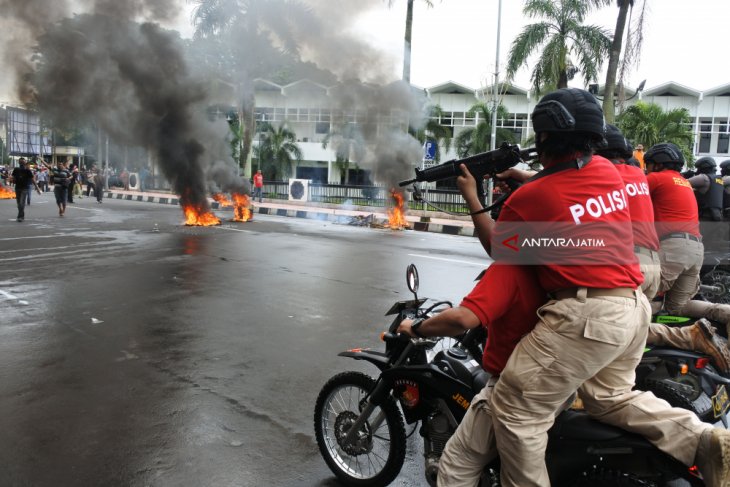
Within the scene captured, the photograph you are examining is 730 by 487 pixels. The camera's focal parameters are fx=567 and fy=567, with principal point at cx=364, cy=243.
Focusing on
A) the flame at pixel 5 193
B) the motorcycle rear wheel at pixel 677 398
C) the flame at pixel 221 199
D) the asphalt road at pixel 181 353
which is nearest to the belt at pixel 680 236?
the motorcycle rear wheel at pixel 677 398

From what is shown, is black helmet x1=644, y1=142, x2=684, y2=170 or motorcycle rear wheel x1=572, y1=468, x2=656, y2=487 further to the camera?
black helmet x1=644, y1=142, x2=684, y2=170

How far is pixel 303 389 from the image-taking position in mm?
4156

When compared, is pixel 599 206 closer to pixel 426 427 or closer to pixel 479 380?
pixel 479 380

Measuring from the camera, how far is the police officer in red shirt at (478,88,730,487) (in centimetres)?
189

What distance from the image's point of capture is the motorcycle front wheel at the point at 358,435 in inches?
108

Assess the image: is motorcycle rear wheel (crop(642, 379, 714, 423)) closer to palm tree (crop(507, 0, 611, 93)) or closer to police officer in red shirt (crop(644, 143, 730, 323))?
police officer in red shirt (crop(644, 143, 730, 323))

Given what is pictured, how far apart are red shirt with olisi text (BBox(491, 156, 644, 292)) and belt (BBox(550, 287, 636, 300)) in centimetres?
2

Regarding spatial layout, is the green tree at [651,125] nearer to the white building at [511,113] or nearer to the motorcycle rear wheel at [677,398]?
the white building at [511,113]

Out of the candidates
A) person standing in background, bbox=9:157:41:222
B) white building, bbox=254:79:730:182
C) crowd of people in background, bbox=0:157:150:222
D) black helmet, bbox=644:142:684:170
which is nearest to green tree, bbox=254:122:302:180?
white building, bbox=254:79:730:182

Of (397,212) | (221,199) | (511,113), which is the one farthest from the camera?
(511,113)

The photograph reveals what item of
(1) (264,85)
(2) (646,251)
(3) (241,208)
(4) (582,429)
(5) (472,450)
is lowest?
(5) (472,450)

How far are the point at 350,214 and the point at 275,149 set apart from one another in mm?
15265

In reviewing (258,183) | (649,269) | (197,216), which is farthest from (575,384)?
(258,183)

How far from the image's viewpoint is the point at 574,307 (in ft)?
6.22
